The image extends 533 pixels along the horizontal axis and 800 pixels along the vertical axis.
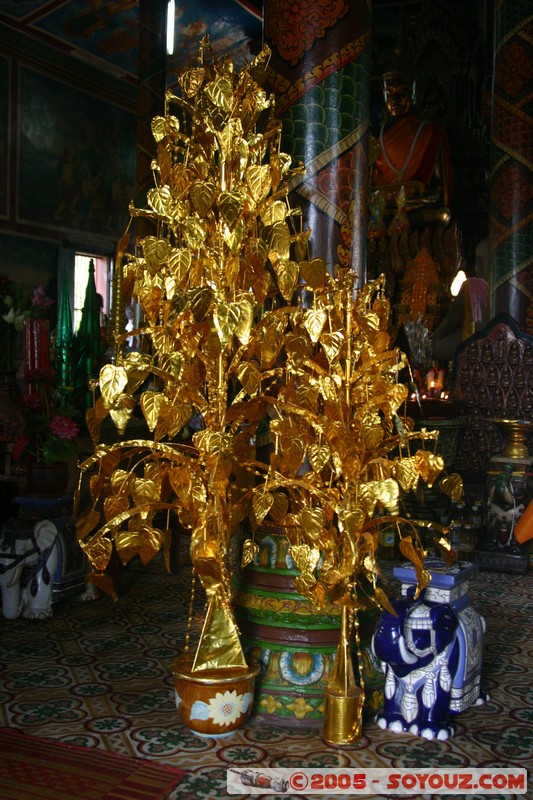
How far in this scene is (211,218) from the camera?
240cm

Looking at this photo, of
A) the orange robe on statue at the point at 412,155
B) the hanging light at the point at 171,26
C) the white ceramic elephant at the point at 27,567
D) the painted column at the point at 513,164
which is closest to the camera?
the white ceramic elephant at the point at 27,567

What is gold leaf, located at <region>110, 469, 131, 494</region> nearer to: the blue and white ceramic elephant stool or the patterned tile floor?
the patterned tile floor

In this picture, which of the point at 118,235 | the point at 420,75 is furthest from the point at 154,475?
the point at 118,235

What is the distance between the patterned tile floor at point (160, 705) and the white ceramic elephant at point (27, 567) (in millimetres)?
60

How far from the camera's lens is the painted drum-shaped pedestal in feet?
8.16

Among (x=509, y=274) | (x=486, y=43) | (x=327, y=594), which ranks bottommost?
Answer: (x=327, y=594)

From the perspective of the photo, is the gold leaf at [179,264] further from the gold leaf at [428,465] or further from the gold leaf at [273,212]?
the gold leaf at [428,465]

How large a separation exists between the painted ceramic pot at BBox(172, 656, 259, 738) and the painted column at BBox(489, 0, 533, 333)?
12.7 feet

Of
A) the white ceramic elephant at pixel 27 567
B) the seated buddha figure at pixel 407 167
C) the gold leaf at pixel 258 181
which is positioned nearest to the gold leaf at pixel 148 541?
the gold leaf at pixel 258 181

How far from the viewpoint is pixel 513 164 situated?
18.4 ft

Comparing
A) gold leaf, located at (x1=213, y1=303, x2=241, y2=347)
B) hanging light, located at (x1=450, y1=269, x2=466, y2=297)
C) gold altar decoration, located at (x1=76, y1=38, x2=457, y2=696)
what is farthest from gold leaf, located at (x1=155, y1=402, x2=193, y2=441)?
hanging light, located at (x1=450, y1=269, x2=466, y2=297)

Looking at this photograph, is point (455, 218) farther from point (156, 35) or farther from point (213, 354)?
point (213, 354)

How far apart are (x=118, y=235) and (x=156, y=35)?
3.94 meters

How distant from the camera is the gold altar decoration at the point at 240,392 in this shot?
225 centimetres
